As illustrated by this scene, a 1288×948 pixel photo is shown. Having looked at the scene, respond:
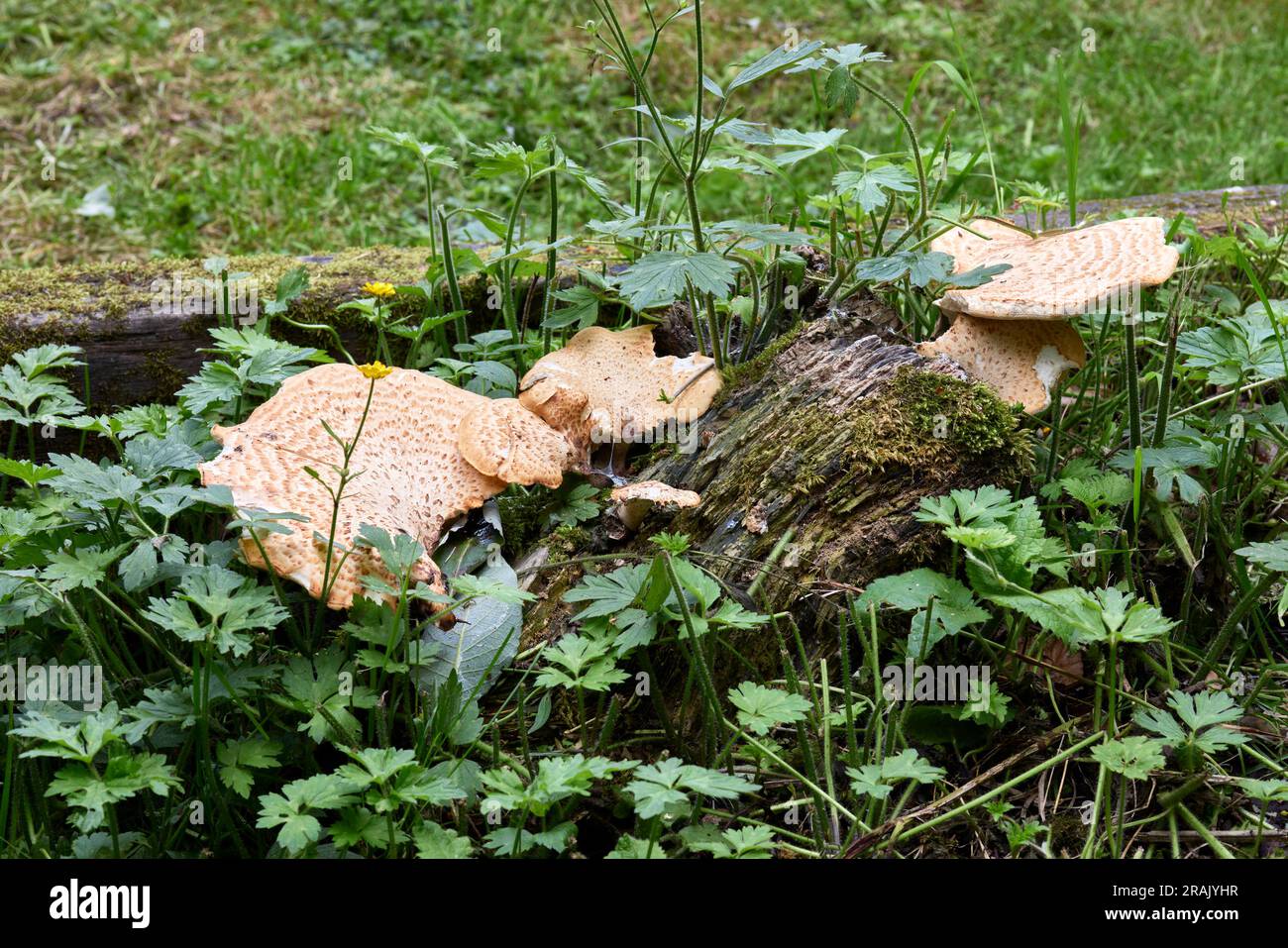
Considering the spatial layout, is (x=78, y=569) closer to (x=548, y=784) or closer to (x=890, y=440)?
(x=548, y=784)

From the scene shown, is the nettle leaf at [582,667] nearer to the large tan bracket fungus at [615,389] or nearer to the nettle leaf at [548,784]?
the nettle leaf at [548,784]

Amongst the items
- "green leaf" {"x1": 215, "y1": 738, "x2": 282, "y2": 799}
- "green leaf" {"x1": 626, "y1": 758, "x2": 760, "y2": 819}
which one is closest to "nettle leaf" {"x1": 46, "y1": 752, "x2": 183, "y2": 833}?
"green leaf" {"x1": 215, "y1": 738, "x2": 282, "y2": 799}

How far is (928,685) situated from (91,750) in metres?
1.58

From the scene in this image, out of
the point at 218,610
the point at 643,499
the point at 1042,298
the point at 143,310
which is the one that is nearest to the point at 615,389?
the point at 643,499

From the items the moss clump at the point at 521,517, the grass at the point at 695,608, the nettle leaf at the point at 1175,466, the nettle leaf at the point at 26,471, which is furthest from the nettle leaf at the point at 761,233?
the nettle leaf at the point at 26,471

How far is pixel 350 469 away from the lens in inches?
98.3

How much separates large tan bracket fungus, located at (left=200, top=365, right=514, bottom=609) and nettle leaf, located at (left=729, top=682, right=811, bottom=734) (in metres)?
0.69

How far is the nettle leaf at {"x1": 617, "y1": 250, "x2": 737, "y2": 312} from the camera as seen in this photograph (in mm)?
2334

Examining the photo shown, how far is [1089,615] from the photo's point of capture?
2.10 meters

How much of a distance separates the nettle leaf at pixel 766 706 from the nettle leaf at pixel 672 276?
82cm

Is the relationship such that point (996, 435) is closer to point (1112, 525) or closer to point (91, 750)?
point (1112, 525)

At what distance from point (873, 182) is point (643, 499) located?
887 millimetres

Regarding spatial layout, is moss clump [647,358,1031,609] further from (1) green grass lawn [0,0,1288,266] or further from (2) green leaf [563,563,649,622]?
(1) green grass lawn [0,0,1288,266]
